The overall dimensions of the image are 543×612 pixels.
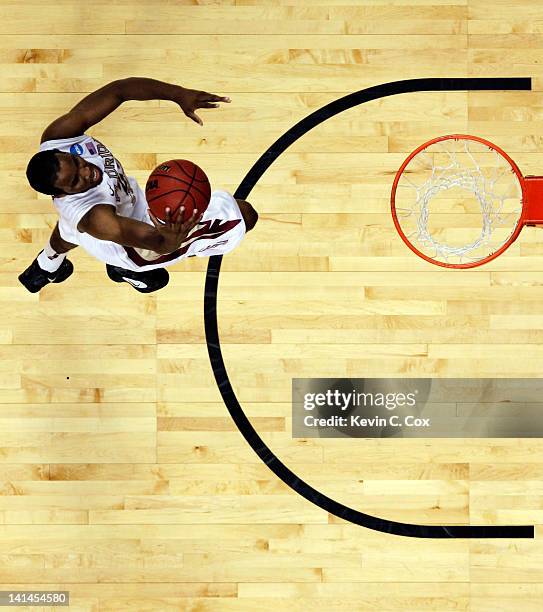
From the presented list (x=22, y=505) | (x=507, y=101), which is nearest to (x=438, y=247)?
(x=507, y=101)

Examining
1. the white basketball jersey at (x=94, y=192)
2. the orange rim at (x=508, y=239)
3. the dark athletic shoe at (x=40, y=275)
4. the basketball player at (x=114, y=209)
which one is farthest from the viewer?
the dark athletic shoe at (x=40, y=275)

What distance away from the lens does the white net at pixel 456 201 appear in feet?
10.7

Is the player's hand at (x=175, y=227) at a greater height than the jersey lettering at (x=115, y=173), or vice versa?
the jersey lettering at (x=115, y=173)

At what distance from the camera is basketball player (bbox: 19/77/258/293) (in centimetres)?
248

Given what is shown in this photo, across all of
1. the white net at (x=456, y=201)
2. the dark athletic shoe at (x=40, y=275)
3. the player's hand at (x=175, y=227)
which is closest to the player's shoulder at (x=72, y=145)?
the player's hand at (x=175, y=227)

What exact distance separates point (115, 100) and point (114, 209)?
481mm

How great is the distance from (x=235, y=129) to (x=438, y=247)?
1077 mm

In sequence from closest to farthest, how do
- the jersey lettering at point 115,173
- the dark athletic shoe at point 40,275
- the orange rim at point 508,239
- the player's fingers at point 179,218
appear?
the player's fingers at point 179,218 → the jersey lettering at point 115,173 → the orange rim at point 508,239 → the dark athletic shoe at point 40,275

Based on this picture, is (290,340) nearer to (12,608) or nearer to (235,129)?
(235,129)

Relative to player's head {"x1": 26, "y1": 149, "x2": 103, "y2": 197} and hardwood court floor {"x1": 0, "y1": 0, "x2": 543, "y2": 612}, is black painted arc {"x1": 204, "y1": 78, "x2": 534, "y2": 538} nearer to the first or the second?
hardwood court floor {"x1": 0, "y1": 0, "x2": 543, "y2": 612}

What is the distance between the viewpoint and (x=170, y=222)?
7.80 ft

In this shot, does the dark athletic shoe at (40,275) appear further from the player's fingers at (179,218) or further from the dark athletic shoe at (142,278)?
the player's fingers at (179,218)

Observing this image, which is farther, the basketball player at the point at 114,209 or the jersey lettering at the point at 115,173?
the jersey lettering at the point at 115,173

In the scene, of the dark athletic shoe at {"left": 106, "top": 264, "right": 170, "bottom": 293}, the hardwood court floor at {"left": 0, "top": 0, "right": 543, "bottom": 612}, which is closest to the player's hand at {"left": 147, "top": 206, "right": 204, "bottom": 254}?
the dark athletic shoe at {"left": 106, "top": 264, "right": 170, "bottom": 293}
